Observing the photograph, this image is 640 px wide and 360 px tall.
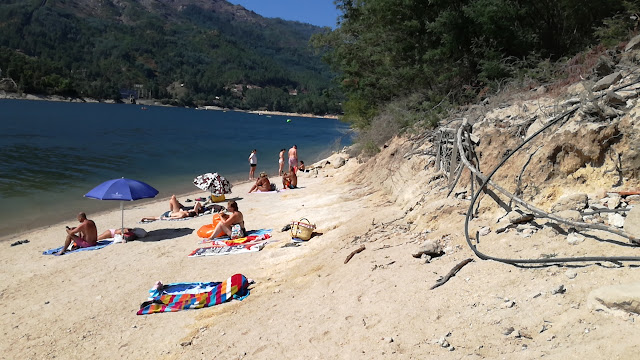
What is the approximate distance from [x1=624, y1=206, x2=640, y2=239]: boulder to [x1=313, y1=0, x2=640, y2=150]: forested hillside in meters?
6.71

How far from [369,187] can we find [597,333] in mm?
8697

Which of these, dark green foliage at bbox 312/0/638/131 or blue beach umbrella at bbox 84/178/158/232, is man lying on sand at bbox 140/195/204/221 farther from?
dark green foliage at bbox 312/0/638/131

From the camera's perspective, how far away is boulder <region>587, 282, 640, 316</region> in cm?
305

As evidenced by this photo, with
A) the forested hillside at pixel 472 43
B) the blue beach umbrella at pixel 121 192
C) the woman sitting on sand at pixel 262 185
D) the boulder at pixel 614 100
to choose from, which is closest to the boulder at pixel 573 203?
the boulder at pixel 614 100

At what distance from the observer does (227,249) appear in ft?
29.3

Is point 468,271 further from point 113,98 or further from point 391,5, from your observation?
point 113,98

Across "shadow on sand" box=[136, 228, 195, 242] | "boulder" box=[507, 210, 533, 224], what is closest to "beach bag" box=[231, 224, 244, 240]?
"shadow on sand" box=[136, 228, 195, 242]

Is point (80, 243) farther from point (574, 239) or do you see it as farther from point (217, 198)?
point (574, 239)

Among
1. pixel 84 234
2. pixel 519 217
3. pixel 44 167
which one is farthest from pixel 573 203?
pixel 44 167

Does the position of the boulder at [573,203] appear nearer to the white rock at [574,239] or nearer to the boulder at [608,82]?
the white rock at [574,239]

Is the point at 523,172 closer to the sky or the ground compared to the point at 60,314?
closer to the sky

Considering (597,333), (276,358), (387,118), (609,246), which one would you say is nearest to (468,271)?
(609,246)

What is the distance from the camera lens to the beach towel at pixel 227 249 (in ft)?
28.6

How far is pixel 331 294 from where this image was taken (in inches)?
211
